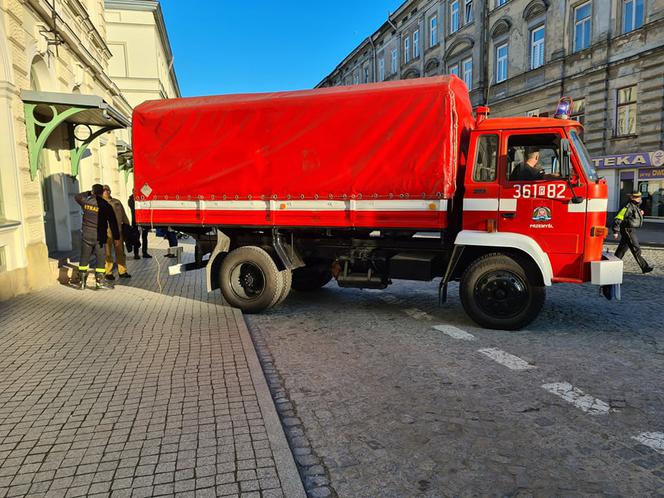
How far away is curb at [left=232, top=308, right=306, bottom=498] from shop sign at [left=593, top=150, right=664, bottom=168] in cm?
1760

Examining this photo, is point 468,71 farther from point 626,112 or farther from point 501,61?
point 626,112

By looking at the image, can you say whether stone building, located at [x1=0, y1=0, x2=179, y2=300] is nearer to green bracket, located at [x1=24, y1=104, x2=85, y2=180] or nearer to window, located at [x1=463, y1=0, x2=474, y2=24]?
green bracket, located at [x1=24, y1=104, x2=85, y2=180]

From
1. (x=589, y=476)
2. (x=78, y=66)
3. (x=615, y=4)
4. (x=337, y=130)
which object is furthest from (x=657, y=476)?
(x=615, y=4)

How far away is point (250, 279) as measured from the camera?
276 inches

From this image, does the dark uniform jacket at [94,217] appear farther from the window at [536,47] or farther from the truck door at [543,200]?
the window at [536,47]

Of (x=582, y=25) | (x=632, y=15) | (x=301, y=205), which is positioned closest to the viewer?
(x=301, y=205)

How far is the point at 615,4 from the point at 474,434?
21.8 m

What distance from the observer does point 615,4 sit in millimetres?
19031

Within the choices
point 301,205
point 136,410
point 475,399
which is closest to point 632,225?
point 301,205

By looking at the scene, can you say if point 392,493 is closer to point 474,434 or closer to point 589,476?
point 474,434

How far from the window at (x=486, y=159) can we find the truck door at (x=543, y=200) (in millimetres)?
104

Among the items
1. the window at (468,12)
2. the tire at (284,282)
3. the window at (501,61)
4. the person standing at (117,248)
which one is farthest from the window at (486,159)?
the window at (468,12)

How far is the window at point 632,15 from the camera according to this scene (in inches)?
721

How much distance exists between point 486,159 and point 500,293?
5.44ft
